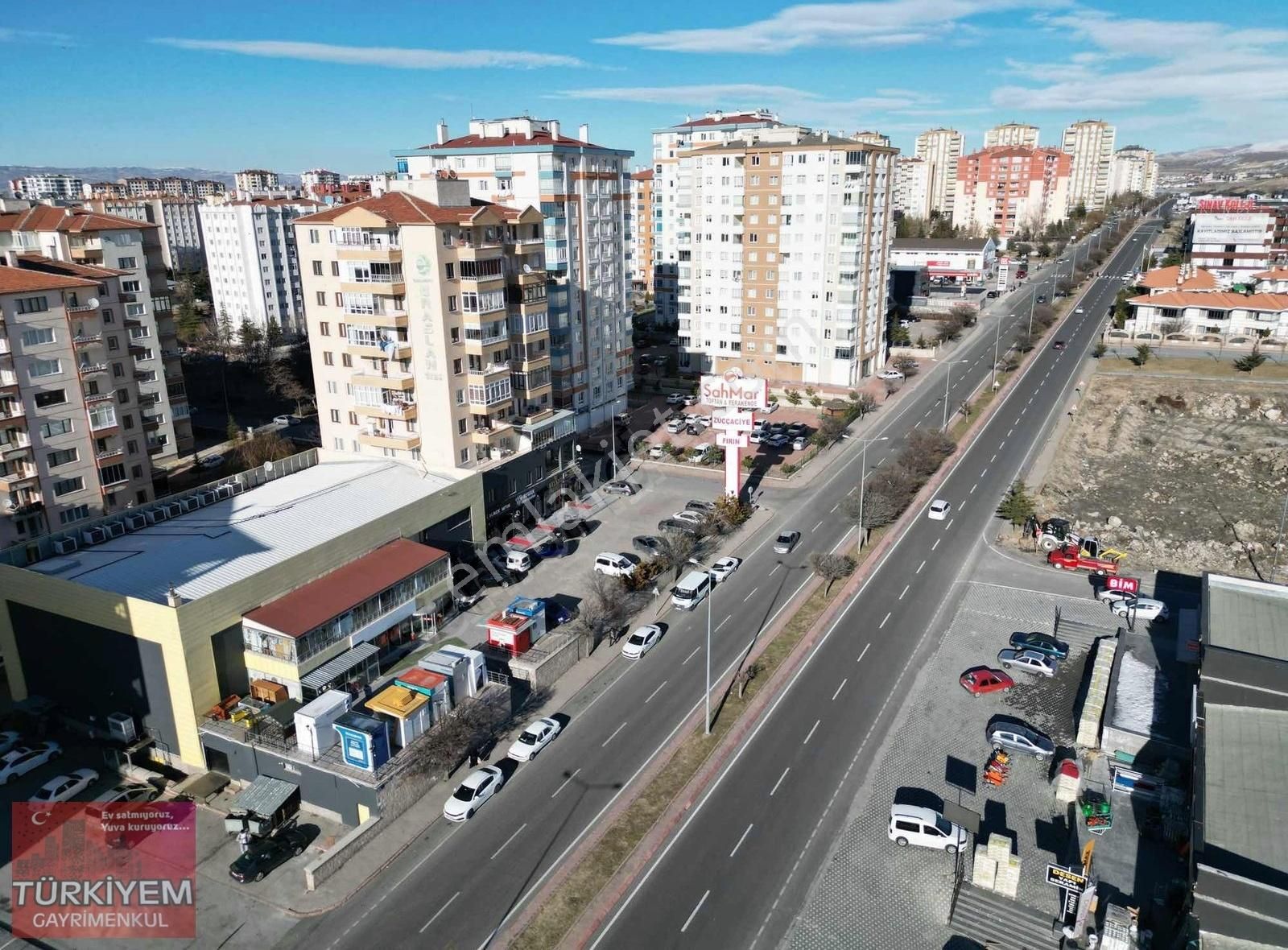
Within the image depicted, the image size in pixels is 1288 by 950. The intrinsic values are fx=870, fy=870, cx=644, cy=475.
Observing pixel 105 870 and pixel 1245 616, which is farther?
pixel 1245 616

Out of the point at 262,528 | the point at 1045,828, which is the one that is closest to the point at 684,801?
the point at 1045,828

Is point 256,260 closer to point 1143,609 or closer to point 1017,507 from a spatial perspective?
point 1017,507

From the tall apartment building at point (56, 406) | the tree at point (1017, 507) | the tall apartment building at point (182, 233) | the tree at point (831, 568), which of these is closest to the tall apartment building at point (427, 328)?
the tall apartment building at point (56, 406)

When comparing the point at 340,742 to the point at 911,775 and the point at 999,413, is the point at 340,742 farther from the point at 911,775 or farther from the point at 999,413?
the point at 999,413

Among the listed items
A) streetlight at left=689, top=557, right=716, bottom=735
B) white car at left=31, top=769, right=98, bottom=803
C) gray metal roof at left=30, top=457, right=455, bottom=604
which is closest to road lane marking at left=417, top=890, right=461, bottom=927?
white car at left=31, top=769, right=98, bottom=803

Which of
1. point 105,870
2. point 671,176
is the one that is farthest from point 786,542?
point 671,176

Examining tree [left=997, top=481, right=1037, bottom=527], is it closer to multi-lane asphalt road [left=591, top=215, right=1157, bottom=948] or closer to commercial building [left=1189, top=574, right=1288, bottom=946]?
multi-lane asphalt road [left=591, top=215, right=1157, bottom=948]
